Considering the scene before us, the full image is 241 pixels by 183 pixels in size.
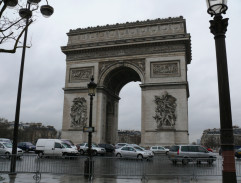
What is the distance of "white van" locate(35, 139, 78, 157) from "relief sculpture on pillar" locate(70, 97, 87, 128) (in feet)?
32.1

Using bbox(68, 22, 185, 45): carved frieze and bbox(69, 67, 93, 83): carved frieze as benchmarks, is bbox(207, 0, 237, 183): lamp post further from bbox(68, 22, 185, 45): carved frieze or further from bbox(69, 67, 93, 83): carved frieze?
bbox(69, 67, 93, 83): carved frieze

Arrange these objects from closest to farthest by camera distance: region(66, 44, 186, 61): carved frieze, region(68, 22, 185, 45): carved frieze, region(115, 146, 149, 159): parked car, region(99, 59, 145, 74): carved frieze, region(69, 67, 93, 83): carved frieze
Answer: region(115, 146, 149, 159): parked car, region(66, 44, 186, 61): carved frieze, region(68, 22, 185, 45): carved frieze, region(99, 59, 145, 74): carved frieze, region(69, 67, 93, 83): carved frieze

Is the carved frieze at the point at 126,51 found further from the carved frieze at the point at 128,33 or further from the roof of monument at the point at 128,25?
the roof of monument at the point at 128,25

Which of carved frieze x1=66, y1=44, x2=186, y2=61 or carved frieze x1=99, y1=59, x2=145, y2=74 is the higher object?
carved frieze x1=66, y1=44, x2=186, y2=61

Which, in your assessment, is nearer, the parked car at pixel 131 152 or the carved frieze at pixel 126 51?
the parked car at pixel 131 152

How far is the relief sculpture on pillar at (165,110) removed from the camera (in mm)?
30812

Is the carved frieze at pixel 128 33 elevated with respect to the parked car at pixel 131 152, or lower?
elevated

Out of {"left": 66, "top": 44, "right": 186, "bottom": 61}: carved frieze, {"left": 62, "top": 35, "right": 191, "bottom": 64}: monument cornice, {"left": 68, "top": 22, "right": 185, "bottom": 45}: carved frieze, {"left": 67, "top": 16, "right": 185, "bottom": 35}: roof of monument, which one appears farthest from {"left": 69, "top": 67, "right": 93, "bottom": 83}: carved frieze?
{"left": 67, "top": 16, "right": 185, "bottom": 35}: roof of monument

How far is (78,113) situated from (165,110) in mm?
11142

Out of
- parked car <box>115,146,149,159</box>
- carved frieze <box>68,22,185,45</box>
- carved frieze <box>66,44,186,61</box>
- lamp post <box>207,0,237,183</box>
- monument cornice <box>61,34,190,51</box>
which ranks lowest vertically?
parked car <box>115,146,149,159</box>

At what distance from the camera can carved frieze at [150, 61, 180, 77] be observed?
32.3 meters

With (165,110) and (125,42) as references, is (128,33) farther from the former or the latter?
(165,110)

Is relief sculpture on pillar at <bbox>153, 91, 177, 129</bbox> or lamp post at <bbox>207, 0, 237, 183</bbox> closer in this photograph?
lamp post at <bbox>207, 0, 237, 183</bbox>

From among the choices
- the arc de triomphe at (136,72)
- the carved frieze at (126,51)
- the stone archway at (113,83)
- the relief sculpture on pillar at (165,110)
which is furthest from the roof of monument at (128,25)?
→ the relief sculpture on pillar at (165,110)
